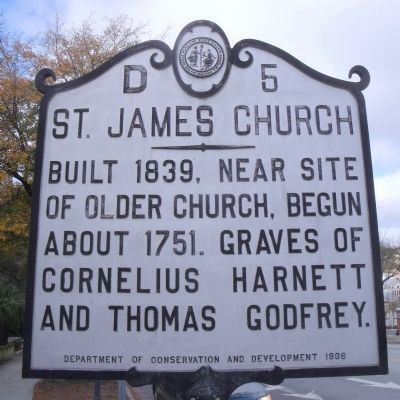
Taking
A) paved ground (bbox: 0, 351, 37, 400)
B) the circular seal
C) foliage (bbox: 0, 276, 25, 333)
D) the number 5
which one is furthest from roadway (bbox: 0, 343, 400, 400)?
the circular seal

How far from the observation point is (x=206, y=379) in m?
2.75

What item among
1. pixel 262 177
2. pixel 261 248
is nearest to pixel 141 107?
pixel 262 177

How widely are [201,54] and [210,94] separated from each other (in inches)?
10.7

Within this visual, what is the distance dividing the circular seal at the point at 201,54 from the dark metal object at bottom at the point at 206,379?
5.90ft

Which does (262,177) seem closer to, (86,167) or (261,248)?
(261,248)

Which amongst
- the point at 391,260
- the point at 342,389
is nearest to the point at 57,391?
the point at 342,389

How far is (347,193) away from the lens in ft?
9.89

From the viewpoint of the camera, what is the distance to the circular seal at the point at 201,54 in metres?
3.17

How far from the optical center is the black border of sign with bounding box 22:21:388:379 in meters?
2.78

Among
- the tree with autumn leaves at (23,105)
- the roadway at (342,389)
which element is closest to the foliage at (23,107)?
the tree with autumn leaves at (23,105)

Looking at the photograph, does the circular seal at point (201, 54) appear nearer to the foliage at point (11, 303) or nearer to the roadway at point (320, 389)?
the roadway at point (320, 389)

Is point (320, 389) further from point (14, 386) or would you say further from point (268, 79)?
point (268, 79)

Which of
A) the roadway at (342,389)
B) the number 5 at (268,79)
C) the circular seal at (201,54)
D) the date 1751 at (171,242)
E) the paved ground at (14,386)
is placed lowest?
the roadway at (342,389)

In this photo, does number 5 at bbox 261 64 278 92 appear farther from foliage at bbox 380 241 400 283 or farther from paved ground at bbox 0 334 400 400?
foliage at bbox 380 241 400 283
